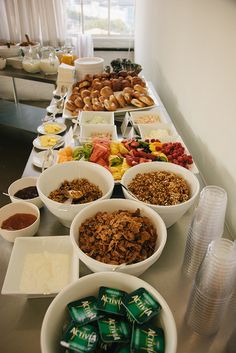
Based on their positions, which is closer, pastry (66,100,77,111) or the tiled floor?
pastry (66,100,77,111)

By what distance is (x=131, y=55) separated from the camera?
3.83m

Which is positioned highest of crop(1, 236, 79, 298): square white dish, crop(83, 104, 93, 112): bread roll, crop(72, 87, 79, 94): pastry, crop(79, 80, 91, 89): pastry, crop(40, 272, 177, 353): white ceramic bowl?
crop(79, 80, 91, 89): pastry

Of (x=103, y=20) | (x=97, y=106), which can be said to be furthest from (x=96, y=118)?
(x=103, y=20)

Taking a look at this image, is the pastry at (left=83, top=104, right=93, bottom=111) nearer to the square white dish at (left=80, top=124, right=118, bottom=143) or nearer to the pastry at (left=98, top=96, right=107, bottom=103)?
the pastry at (left=98, top=96, right=107, bottom=103)

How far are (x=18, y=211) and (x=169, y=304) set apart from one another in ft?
1.90

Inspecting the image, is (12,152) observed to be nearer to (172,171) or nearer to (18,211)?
(18,211)

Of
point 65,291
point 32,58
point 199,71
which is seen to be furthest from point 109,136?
point 32,58

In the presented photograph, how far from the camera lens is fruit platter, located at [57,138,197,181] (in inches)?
45.1

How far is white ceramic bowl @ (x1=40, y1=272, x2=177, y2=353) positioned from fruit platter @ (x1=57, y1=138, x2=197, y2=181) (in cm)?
47

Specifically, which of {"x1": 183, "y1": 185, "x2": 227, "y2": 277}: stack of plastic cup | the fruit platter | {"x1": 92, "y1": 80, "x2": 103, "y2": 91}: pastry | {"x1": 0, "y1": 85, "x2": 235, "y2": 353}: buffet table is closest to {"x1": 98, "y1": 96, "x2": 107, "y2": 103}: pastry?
{"x1": 92, "y1": 80, "x2": 103, "y2": 91}: pastry

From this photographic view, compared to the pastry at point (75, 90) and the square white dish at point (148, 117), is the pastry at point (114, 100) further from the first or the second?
the pastry at point (75, 90)

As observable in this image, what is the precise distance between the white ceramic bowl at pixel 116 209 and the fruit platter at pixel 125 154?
0.73ft

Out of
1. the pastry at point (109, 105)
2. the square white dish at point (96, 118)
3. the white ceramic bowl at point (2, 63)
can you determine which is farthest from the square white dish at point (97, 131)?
the white ceramic bowl at point (2, 63)

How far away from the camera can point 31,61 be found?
234 centimetres
